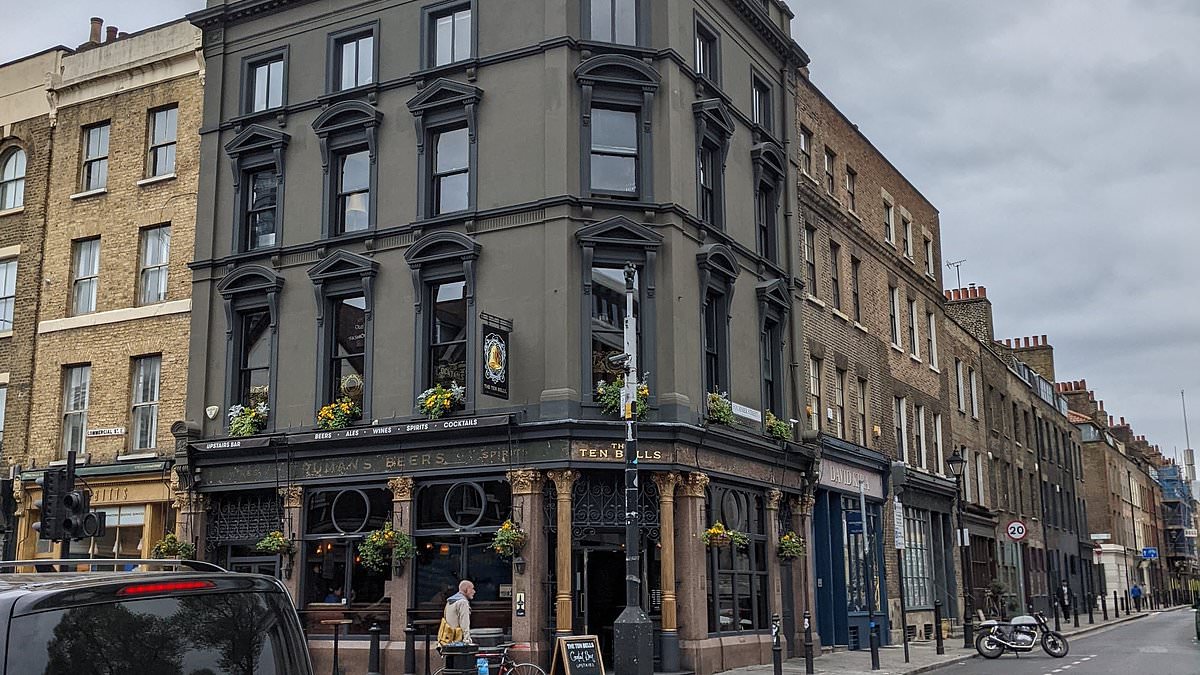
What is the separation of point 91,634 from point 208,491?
20.6m

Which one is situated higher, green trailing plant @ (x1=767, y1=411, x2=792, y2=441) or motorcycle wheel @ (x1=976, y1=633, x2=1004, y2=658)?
green trailing plant @ (x1=767, y1=411, x2=792, y2=441)

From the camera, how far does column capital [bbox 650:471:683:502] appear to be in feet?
69.9

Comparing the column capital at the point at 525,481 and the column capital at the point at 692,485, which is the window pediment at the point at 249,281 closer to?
the column capital at the point at 525,481

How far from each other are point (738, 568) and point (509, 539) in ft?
17.6

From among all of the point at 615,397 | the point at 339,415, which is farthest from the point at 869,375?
the point at 339,415

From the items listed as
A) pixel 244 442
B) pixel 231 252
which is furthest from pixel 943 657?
pixel 231 252

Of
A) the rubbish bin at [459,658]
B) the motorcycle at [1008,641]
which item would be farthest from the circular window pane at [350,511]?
the motorcycle at [1008,641]

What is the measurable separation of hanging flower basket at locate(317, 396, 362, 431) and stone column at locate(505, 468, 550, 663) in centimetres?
396

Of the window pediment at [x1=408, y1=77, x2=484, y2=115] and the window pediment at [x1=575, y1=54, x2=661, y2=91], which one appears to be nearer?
the window pediment at [x1=575, y1=54, x2=661, y2=91]

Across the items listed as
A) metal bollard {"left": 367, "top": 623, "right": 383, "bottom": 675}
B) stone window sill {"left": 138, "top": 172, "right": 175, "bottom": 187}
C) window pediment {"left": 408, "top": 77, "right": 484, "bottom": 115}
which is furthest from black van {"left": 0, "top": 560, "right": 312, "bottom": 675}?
stone window sill {"left": 138, "top": 172, "right": 175, "bottom": 187}

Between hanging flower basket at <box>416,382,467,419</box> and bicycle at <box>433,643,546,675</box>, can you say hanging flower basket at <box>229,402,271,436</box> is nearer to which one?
hanging flower basket at <box>416,382,467,419</box>

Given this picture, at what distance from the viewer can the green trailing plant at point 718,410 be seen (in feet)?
74.5

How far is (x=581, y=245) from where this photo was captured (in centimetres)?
2200

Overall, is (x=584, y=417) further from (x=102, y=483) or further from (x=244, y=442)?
(x=102, y=483)
